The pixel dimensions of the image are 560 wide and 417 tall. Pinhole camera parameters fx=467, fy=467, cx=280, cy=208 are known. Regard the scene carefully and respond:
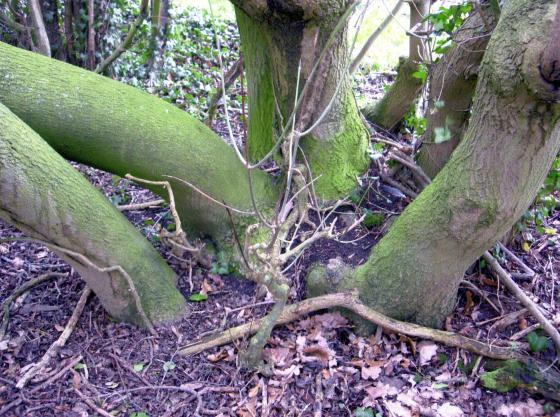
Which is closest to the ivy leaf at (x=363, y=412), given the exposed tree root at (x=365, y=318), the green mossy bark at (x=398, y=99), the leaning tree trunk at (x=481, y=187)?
the exposed tree root at (x=365, y=318)

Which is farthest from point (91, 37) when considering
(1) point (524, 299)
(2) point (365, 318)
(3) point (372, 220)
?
(1) point (524, 299)

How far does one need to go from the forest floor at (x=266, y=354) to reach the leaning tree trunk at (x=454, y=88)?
0.68 meters

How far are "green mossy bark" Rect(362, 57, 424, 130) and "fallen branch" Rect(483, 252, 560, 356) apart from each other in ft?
5.30

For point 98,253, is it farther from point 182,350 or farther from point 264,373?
point 264,373

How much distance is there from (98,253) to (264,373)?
1.10 meters

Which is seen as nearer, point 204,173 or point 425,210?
point 425,210

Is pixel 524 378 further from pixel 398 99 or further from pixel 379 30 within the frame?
pixel 398 99

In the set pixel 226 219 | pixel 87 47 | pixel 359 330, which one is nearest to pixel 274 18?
pixel 226 219

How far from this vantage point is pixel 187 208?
3.05 metres

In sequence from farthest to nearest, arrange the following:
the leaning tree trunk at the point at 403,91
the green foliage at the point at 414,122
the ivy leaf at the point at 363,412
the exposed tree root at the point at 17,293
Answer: the leaning tree trunk at the point at 403,91, the green foliage at the point at 414,122, the exposed tree root at the point at 17,293, the ivy leaf at the point at 363,412

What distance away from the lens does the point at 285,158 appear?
280 centimetres

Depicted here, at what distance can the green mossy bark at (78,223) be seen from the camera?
2117 mm

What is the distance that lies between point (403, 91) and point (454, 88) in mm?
932

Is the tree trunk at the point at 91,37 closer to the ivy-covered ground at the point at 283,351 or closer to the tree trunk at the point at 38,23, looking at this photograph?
the tree trunk at the point at 38,23
